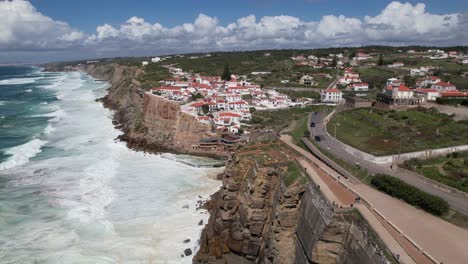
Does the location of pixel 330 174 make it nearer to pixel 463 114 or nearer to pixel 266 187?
pixel 266 187

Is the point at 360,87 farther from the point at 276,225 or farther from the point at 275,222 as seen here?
the point at 276,225

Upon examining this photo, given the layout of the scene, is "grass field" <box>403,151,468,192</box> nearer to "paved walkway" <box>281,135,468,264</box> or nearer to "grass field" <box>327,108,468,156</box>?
"grass field" <box>327,108,468,156</box>

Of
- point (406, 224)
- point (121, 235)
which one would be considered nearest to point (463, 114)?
point (406, 224)

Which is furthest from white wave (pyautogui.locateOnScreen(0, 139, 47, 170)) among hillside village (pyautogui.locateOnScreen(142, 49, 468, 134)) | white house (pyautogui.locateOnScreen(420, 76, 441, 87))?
white house (pyautogui.locateOnScreen(420, 76, 441, 87))

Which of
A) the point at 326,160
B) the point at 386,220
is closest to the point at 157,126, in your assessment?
the point at 326,160

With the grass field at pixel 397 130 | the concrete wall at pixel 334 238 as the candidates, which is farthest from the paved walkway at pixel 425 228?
the grass field at pixel 397 130

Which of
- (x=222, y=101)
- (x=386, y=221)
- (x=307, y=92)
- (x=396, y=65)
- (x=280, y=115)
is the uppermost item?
(x=396, y=65)
